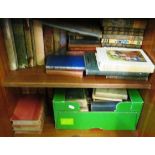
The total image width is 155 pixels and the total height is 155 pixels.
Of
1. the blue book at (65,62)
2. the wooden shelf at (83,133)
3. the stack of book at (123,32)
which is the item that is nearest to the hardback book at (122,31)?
the stack of book at (123,32)

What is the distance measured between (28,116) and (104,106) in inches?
13.1

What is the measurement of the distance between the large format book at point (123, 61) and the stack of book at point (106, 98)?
14cm

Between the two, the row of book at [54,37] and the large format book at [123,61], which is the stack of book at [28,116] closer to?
the row of book at [54,37]

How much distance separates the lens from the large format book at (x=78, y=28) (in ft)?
2.09

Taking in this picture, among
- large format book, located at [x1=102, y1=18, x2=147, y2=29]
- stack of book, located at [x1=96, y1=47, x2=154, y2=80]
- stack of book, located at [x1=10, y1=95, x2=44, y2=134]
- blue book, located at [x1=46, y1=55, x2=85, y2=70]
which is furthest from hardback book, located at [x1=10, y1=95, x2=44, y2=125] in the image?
A: large format book, located at [x1=102, y1=18, x2=147, y2=29]

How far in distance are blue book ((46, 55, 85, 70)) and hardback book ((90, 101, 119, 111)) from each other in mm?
188

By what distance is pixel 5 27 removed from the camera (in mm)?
598

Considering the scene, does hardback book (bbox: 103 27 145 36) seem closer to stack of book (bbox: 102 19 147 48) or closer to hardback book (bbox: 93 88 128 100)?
stack of book (bbox: 102 19 147 48)

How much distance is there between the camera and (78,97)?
0.77 meters

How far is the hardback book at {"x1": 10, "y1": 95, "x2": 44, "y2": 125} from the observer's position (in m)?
0.78

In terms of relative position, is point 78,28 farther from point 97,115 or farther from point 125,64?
point 97,115

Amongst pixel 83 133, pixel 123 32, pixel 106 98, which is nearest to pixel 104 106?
pixel 106 98

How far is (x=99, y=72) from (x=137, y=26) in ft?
0.73
